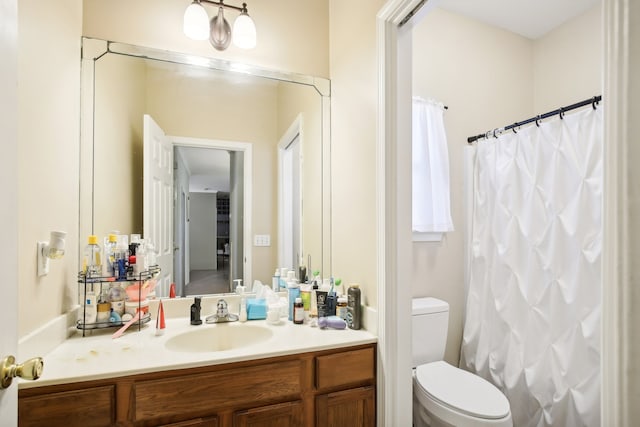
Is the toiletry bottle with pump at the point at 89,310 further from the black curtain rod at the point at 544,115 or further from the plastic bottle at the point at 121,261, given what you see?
the black curtain rod at the point at 544,115

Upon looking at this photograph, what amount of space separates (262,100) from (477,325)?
A: 6.64 feet

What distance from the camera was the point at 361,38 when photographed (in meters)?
1.53

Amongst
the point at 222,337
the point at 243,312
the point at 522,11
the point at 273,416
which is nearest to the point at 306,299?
the point at 243,312

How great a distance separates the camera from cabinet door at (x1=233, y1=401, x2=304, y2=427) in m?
1.12

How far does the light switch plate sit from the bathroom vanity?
583 mm

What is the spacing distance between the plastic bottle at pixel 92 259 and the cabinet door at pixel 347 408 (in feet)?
3.45

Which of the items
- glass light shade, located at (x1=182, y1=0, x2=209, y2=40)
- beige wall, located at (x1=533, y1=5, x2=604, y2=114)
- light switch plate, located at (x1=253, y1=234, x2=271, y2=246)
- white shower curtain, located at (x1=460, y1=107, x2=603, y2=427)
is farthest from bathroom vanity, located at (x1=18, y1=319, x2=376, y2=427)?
beige wall, located at (x1=533, y1=5, x2=604, y2=114)

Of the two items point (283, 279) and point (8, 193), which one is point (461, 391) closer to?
point (283, 279)

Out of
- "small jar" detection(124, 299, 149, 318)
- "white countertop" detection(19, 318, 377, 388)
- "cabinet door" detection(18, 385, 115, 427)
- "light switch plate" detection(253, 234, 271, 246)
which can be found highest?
"light switch plate" detection(253, 234, 271, 246)

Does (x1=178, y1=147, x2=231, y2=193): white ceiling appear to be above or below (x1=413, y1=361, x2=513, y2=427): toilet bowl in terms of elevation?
above

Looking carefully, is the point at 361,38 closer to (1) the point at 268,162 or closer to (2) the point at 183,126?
(1) the point at 268,162

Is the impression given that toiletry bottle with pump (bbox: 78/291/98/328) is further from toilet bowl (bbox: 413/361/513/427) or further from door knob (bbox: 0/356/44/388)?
toilet bowl (bbox: 413/361/513/427)

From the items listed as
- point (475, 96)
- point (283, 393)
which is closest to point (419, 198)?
point (475, 96)

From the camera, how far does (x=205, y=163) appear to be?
174cm
